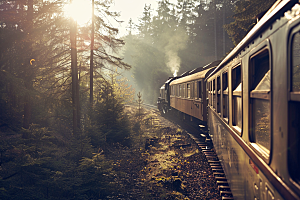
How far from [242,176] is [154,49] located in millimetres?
51580

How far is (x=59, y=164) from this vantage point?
7086 millimetres

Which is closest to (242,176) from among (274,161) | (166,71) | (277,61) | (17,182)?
(274,161)

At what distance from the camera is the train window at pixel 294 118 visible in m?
1.52

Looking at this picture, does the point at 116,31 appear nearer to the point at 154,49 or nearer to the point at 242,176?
the point at 242,176

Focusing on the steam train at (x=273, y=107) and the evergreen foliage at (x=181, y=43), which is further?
the evergreen foliage at (x=181, y=43)

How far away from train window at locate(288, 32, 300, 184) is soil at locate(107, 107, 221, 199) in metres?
4.61

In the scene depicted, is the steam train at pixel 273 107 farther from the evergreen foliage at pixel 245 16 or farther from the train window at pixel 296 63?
the evergreen foliage at pixel 245 16

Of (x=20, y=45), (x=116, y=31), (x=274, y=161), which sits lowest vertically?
(x=274, y=161)

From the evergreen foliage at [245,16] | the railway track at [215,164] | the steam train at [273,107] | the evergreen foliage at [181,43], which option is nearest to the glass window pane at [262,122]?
the steam train at [273,107]

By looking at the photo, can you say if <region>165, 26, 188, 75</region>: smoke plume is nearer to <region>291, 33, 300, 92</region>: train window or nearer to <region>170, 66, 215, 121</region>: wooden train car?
<region>170, 66, 215, 121</region>: wooden train car

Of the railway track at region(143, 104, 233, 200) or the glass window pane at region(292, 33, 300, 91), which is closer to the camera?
the glass window pane at region(292, 33, 300, 91)

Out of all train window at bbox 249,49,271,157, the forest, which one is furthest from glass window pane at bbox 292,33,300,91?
the forest

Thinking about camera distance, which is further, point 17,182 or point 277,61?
point 17,182

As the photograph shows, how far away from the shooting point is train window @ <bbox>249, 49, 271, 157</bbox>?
86.8 inches
